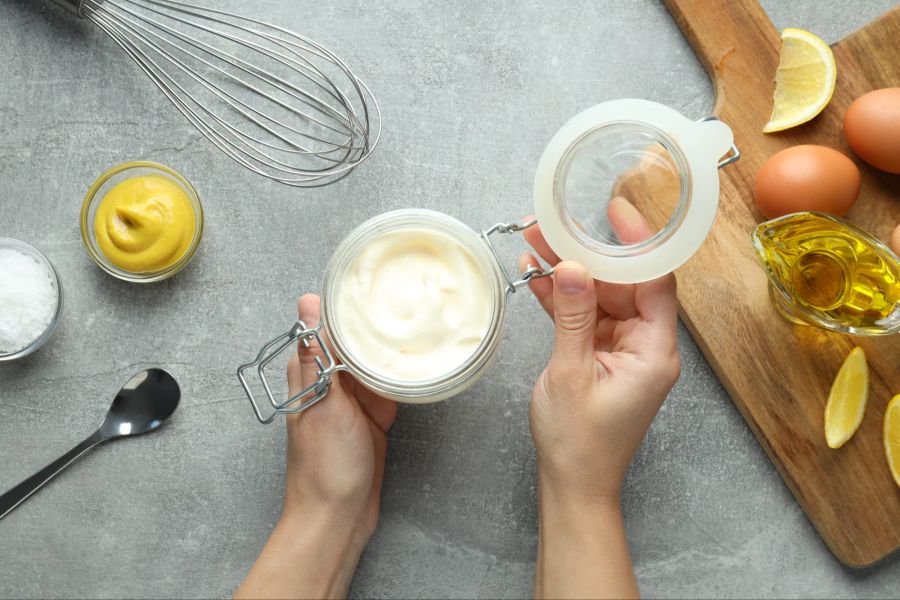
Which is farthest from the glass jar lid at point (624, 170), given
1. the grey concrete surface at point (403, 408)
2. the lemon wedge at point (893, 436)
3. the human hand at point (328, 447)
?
the lemon wedge at point (893, 436)

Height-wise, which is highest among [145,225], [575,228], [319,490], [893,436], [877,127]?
[145,225]

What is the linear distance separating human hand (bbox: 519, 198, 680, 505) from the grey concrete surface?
0.51 ft

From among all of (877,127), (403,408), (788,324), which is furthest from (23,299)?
(877,127)

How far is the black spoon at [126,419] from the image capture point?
105 centimetres

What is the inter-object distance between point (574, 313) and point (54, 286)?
2.50 feet

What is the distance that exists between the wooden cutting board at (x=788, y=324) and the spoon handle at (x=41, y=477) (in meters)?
0.91

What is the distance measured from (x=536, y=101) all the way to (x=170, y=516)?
85 cm

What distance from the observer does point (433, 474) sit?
106cm

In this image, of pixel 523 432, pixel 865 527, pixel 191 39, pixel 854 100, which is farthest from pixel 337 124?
pixel 865 527

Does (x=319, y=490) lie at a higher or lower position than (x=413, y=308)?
lower

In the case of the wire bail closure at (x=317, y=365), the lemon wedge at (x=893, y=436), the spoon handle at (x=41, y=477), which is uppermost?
the spoon handle at (x=41, y=477)

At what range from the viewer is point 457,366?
78cm

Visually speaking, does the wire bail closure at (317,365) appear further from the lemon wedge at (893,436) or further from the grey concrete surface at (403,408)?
the lemon wedge at (893,436)

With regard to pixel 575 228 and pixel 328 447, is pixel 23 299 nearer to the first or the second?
pixel 328 447
